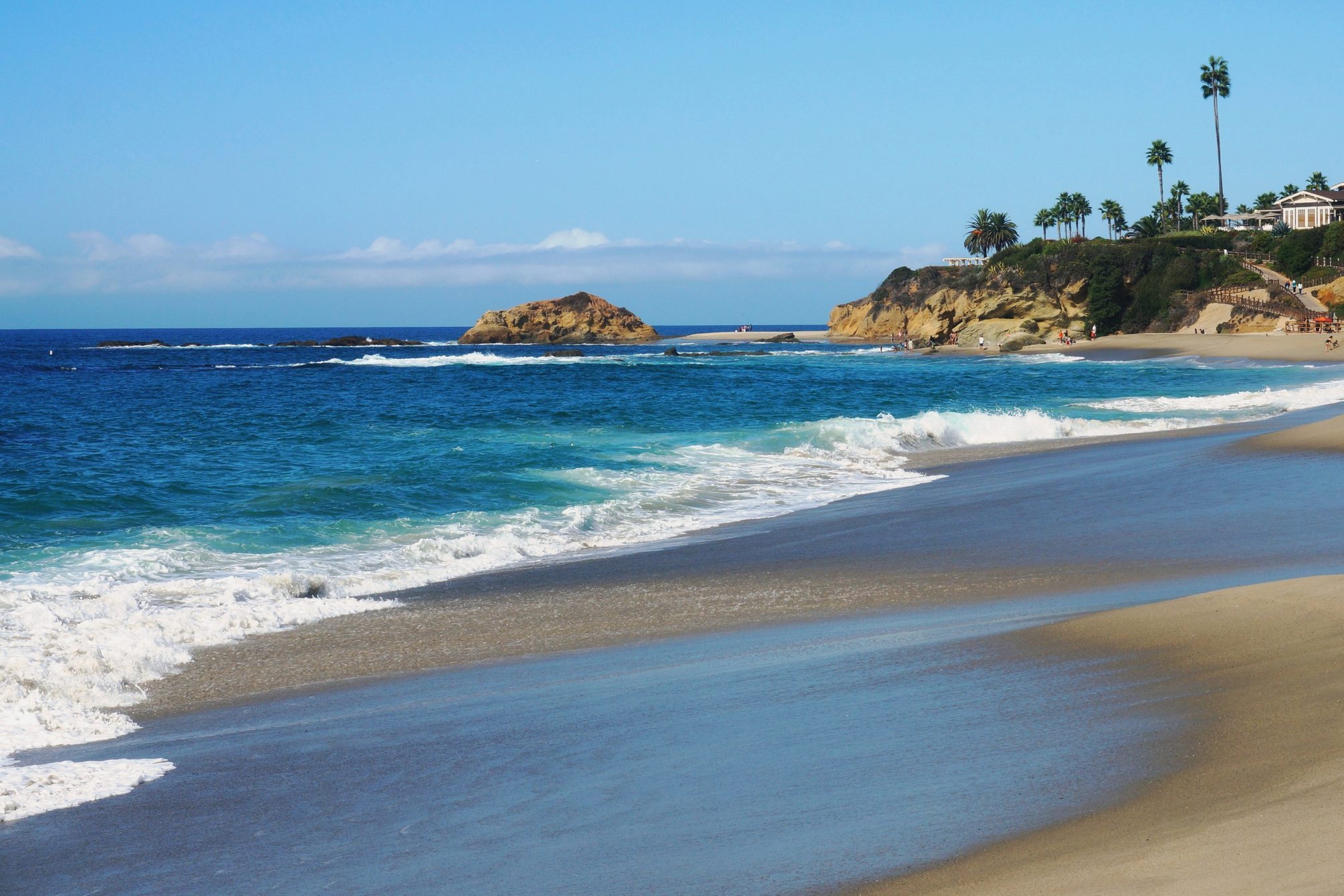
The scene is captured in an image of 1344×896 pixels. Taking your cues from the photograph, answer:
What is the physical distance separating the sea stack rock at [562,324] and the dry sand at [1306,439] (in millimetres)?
107324

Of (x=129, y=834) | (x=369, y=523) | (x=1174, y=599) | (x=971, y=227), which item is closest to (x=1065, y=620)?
(x=1174, y=599)

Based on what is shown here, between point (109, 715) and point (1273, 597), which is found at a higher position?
point (1273, 597)

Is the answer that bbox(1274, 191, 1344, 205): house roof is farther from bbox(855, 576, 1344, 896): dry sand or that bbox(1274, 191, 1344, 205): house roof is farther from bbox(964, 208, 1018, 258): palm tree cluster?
bbox(855, 576, 1344, 896): dry sand

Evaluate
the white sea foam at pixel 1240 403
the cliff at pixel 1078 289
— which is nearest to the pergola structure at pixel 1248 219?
the cliff at pixel 1078 289

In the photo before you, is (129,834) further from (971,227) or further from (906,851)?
(971,227)

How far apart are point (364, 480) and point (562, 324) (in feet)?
362

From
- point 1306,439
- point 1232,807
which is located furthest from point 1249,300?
point 1232,807

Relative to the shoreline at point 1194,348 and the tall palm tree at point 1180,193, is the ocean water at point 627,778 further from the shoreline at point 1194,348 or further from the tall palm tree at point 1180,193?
the tall palm tree at point 1180,193

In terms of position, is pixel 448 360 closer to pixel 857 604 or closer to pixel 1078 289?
pixel 1078 289

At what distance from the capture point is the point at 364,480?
19.2 metres

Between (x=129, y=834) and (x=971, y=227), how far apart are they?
435 feet

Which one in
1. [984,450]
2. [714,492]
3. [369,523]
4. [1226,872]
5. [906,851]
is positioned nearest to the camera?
[1226,872]

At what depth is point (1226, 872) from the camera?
3732 mm

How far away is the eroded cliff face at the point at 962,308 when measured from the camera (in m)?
85.5
